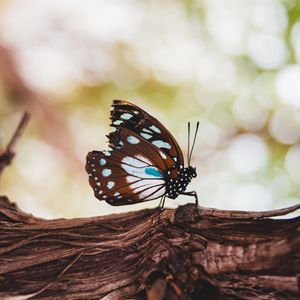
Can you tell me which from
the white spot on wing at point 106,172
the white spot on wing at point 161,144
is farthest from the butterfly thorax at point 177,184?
the white spot on wing at point 106,172

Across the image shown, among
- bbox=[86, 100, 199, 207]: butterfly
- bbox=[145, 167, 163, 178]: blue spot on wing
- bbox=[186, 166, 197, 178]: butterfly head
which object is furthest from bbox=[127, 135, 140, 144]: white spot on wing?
bbox=[186, 166, 197, 178]: butterfly head

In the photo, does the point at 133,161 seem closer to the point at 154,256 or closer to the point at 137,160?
the point at 137,160

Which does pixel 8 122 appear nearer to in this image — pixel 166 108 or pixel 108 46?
pixel 108 46

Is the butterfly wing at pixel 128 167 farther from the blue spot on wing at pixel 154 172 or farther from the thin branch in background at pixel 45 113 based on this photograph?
the thin branch in background at pixel 45 113

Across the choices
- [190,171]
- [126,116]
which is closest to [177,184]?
[190,171]

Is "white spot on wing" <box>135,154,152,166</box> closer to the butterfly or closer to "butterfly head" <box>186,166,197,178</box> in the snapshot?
the butterfly

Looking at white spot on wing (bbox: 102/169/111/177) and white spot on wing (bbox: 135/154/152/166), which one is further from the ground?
white spot on wing (bbox: 135/154/152/166)

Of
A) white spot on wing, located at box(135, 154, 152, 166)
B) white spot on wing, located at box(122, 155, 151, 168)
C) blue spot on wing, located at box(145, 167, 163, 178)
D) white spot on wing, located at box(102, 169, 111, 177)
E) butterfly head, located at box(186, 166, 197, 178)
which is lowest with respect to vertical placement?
white spot on wing, located at box(102, 169, 111, 177)
